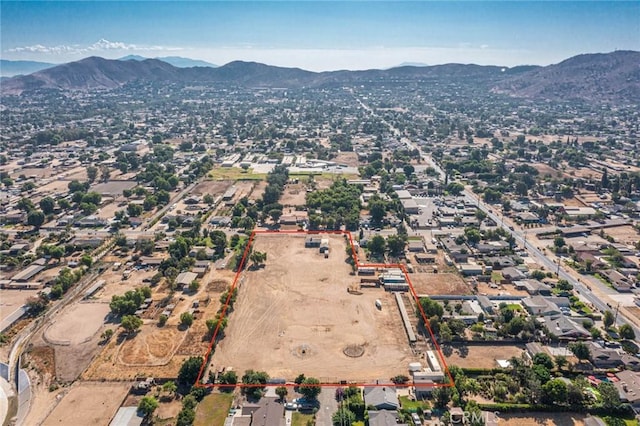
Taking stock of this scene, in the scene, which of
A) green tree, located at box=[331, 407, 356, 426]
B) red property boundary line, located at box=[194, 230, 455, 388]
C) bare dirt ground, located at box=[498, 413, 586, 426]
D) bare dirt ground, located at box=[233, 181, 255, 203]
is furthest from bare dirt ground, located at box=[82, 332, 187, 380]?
bare dirt ground, located at box=[233, 181, 255, 203]

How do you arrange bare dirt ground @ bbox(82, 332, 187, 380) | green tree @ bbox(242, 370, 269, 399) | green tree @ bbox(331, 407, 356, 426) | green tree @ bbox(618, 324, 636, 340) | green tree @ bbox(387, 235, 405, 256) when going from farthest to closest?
green tree @ bbox(387, 235, 405, 256) → green tree @ bbox(618, 324, 636, 340) → bare dirt ground @ bbox(82, 332, 187, 380) → green tree @ bbox(242, 370, 269, 399) → green tree @ bbox(331, 407, 356, 426)

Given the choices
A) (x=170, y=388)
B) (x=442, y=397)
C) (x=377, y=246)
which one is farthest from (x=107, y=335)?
(x=377, y=246)

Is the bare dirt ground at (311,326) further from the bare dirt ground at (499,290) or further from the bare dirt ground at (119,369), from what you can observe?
the bare dirt ground at (499,290)

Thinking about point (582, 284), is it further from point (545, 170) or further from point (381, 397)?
point (545, 170)

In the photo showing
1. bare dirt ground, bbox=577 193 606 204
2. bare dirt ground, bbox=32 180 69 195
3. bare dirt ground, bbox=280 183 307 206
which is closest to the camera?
bare dirt ground, bbox=280 183 307 206

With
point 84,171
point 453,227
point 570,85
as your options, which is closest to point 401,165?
point 453,227

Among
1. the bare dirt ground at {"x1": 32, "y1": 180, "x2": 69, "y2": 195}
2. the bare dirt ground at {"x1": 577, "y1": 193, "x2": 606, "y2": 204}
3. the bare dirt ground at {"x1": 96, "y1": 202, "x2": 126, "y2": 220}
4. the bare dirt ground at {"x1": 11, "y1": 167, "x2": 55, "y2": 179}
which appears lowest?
the bare dirt ground at {"x1": 96, "y1": 202, "x2": 126, "y2": 220}

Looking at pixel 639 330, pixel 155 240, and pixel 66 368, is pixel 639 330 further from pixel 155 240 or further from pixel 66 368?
pixel 155 240

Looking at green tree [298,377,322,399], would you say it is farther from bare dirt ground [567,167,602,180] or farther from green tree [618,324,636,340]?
bare dirt ground [567,167,602,180]
